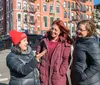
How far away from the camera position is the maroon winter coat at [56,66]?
13.6 ft

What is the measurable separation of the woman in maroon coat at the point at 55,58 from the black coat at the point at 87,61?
0.33 m

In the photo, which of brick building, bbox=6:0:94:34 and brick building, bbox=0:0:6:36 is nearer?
brick building, bbox=6:0:94:34

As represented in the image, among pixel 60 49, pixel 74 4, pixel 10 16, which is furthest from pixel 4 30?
pixel 60 49

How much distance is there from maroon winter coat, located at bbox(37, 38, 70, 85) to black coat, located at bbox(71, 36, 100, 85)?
0.32 metres

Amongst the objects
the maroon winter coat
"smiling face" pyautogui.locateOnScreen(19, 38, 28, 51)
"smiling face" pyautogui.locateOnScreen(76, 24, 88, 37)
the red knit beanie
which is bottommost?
the maroon winter coat

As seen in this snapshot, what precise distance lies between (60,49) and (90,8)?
71428 mm

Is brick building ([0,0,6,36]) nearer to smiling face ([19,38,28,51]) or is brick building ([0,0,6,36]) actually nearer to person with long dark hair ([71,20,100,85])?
smiling face ([19,38,28,51])

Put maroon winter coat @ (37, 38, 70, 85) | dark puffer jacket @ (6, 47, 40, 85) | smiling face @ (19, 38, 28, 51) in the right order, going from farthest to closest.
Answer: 1. maroon winter coat @ (37, 38, 70, 85)
2. smiling face @ (19, 38, 28, 51)
3. dark puffer jacket @ (6, 47, 40, 85)

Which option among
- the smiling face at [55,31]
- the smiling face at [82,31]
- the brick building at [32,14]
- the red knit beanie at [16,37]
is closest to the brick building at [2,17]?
the brick building at [32,14]

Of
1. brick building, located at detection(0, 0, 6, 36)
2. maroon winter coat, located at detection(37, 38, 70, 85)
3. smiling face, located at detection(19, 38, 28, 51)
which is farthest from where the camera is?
brick building, located at detection(0, 0, 6, 36)

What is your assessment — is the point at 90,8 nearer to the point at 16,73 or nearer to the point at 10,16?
the point at 10,16

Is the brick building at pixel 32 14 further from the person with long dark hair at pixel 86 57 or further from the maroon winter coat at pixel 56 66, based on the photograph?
the person with long dark hair at pixel 86 57

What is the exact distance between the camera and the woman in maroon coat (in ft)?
13.6

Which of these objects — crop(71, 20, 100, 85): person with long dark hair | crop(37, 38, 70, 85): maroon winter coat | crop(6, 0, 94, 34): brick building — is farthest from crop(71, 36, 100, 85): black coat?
crop(6, 0, 94, 34): brick building
